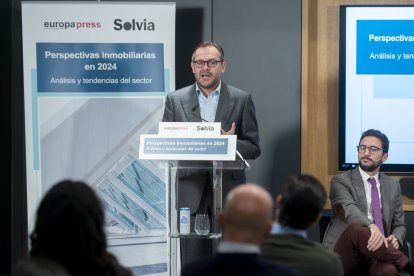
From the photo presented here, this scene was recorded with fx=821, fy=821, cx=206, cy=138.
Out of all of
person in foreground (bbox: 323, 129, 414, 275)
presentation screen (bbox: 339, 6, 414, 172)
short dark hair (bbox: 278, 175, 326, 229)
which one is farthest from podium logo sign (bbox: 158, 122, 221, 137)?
presentation screen (bbox: 339, 6, 414, 172)

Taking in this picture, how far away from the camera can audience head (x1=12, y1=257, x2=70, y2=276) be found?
2393 mm

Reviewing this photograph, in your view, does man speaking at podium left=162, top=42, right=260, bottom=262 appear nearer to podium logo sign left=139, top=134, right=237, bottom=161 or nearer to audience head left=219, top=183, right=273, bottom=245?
podium logo sign left=139, top=134, right=237, bottom=161

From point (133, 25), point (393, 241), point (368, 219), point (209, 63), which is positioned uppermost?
point (133, 25)

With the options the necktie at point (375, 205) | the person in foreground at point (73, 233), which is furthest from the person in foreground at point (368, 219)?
the person in foreground at point (73, 233)

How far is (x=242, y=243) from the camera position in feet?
8.14

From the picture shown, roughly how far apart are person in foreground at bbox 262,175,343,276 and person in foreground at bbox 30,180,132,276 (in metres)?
0.63

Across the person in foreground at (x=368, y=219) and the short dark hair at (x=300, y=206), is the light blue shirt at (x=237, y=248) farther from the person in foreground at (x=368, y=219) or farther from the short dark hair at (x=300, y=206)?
the person in foreground at (x=368, y=219)

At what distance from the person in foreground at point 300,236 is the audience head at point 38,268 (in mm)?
776

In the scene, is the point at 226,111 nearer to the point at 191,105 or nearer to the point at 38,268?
the point at 191,105

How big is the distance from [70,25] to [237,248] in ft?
13.7

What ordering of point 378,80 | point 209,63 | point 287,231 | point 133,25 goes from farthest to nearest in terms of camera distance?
point 378,80
point 133,25
point 209,63
point 287,231

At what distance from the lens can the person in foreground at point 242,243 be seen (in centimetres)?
246

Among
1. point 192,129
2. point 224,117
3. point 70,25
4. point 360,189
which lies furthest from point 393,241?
point 70,25

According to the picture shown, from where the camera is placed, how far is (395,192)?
18.9 ft
